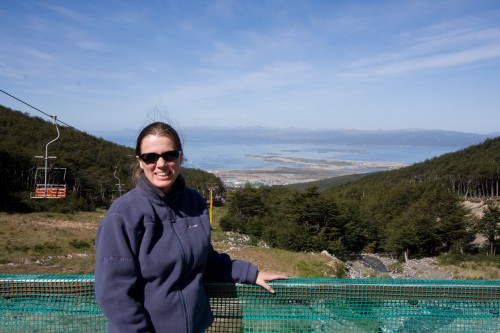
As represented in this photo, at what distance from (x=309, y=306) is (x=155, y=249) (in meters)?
1.17

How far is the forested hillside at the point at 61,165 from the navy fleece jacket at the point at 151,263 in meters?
29.4

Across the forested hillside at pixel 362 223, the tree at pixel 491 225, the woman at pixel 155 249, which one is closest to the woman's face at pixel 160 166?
the woman at pixel 155 249

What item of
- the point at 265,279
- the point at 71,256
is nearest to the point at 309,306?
the point at 265,279

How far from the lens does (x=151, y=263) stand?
5.98 feet

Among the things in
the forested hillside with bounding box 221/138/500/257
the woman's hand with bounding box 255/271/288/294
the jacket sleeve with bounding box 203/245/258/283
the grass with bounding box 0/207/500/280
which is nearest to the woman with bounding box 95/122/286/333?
the jacket sleeve with bounding box 203/245/258/283

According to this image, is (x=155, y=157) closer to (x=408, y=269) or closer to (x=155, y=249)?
(x=155, y=249)

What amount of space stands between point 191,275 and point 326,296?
3.21ft

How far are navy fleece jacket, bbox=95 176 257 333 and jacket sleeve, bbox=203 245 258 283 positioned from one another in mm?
265

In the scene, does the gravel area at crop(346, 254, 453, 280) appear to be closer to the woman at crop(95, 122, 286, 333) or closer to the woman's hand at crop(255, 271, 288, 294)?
the woman's hand at crop(255, 271, 288, 294)

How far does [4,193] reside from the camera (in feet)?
121

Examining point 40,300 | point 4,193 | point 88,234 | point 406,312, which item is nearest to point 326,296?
point 406,312

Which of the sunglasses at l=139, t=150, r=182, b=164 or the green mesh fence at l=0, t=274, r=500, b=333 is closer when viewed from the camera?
the sunglasses at l=139, t=150, r=182, b=164

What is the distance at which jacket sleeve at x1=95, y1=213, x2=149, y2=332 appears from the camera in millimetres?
1727

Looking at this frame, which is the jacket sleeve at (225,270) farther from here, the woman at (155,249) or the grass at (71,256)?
the grass at (71,256)
